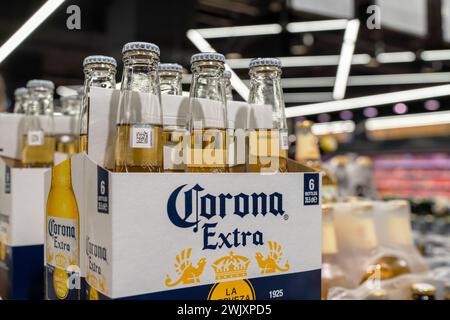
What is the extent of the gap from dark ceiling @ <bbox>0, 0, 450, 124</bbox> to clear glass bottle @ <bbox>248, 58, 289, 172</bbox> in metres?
2.64

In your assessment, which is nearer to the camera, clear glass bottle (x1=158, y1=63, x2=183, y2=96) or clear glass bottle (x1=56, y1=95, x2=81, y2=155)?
clear glass bottle (x1=158, y1=63, x2=183, y2=96)

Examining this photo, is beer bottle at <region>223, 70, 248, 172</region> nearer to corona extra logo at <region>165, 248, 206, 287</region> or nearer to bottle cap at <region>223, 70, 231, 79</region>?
bottle cap at <region>223, 70, 231, 79</region>

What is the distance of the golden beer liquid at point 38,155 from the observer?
1370 mm

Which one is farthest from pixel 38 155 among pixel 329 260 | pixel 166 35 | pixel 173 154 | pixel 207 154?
pixel 166 35

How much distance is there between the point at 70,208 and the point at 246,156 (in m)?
0.40

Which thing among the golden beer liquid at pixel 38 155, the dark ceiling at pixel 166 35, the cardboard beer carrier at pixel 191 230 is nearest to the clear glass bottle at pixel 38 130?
the golden beer liquid at pixel 38 155

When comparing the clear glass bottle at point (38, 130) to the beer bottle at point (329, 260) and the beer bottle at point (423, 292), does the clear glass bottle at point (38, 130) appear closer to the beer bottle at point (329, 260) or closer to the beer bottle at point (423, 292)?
the beer bottle at point (329, 260)

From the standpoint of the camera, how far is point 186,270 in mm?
853

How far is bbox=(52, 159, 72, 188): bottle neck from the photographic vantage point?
0.97 metres

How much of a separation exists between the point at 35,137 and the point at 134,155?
62 centimetres

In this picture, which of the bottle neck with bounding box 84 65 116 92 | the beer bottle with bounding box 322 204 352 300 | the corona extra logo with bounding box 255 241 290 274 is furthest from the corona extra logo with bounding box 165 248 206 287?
the beer bottle with bounding box 322 204 352 300

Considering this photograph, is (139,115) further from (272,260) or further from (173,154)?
(272,260)

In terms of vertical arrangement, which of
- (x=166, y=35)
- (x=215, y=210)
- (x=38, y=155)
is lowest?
(x=215, y=210)

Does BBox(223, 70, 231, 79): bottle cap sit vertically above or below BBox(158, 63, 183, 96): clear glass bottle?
above
